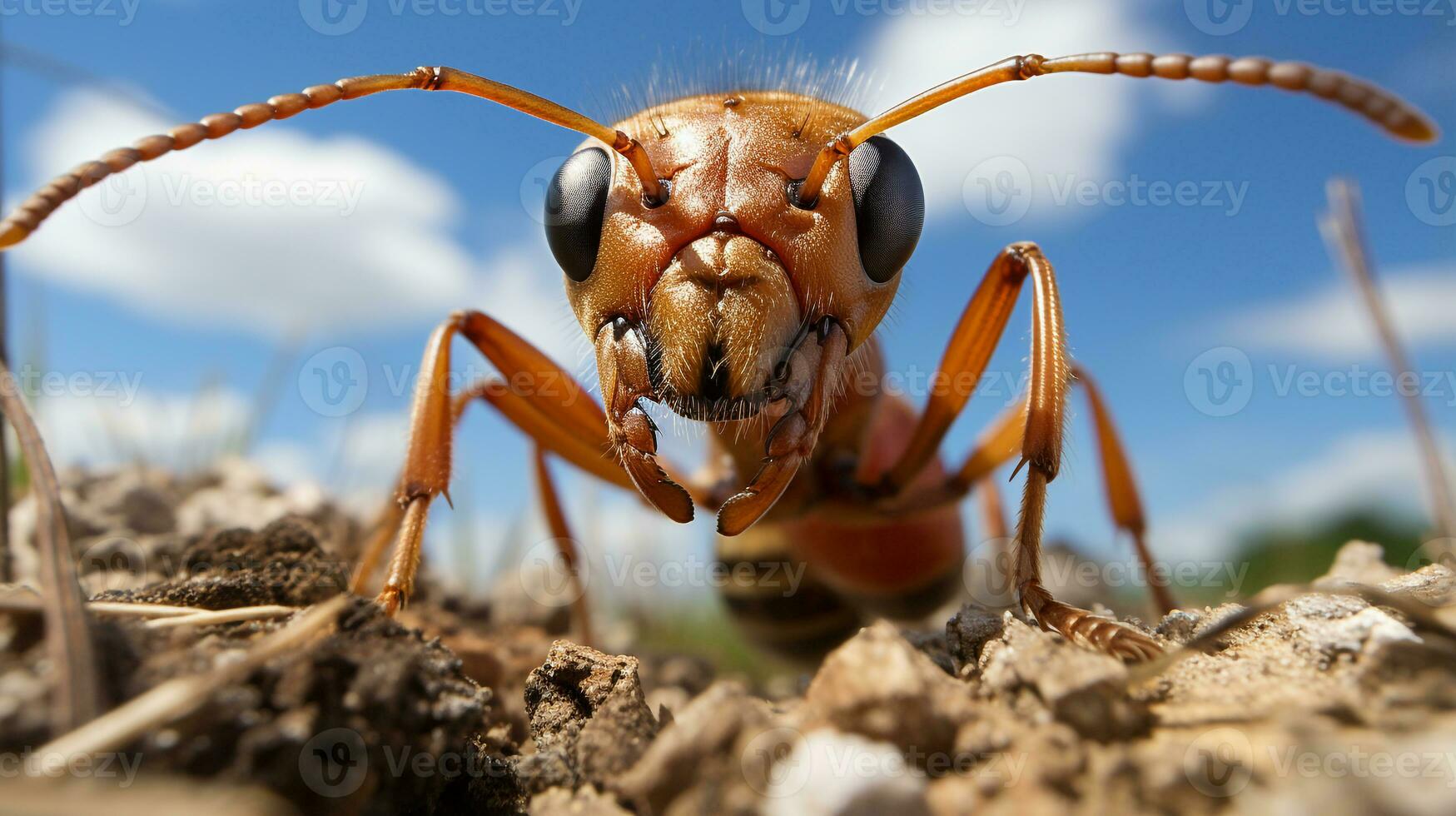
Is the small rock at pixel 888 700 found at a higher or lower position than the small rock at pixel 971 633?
higher

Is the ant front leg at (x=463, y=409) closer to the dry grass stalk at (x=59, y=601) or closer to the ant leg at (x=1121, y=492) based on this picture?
the dry grass stalk at (x=59, y=601)

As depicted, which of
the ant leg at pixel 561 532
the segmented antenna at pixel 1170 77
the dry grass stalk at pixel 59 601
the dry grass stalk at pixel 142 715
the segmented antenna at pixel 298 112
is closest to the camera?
the dry grass stalk at pixel 142 715

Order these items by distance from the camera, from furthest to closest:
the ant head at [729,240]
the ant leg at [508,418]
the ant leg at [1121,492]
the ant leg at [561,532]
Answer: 1. the ant leg at [561,532]
2. the ant leg at [1121,492]
3. the ant leg at [508,418]
4. the ant head at [729,240]

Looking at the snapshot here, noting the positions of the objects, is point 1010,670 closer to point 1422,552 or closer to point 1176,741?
point 1176,741

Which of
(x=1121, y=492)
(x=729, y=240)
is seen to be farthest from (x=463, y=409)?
(x=1121, y=492)

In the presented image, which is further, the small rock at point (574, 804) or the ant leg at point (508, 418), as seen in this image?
the ant leg at point (508, 418)

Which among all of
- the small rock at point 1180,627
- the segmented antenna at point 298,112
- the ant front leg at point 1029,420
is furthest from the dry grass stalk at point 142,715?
the small rock at point 1180,627
